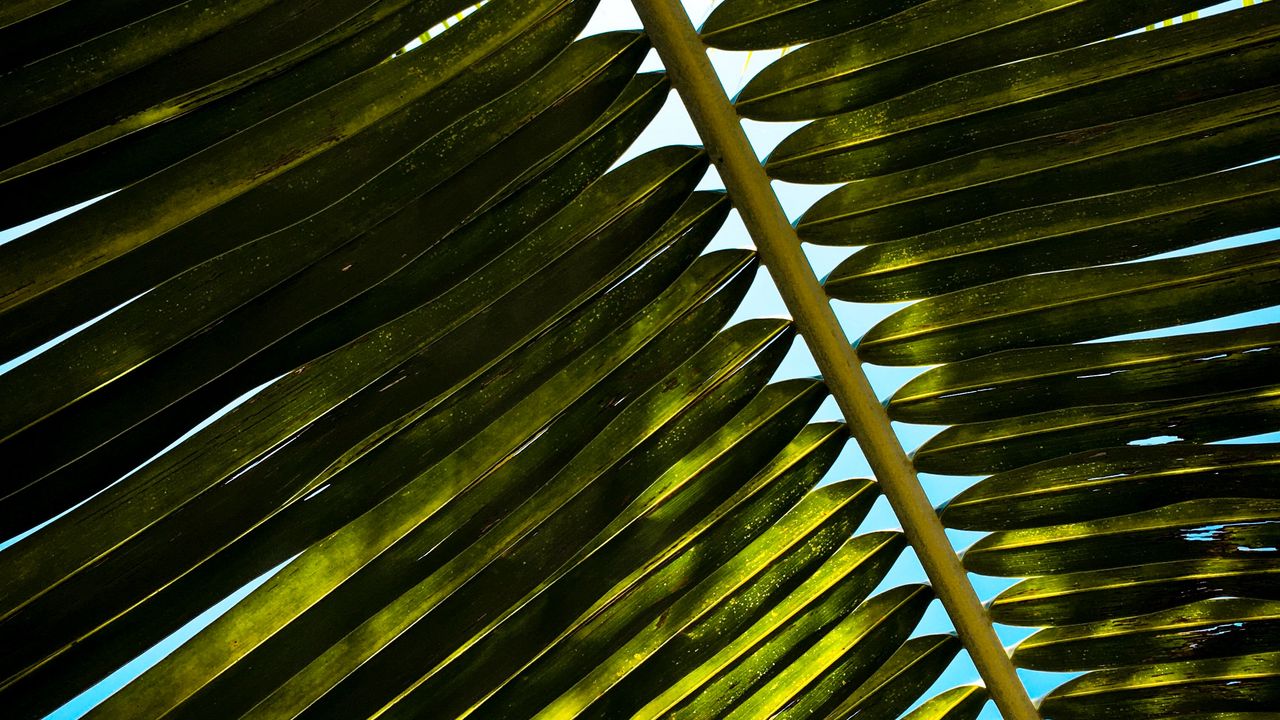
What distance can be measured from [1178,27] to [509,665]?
3.18ft

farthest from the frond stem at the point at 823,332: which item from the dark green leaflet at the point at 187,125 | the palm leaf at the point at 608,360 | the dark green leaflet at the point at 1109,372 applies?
the dark green leaflet at the point at 187,125

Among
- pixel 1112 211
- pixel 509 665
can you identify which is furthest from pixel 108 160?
pixel 1112 211

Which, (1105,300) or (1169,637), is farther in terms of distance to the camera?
(1169,637)

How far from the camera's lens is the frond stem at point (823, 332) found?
35.0 inches

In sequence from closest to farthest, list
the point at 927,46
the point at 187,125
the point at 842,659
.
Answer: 1. the point at 187,125
2. the point at 927,46
3. the point at 842,659

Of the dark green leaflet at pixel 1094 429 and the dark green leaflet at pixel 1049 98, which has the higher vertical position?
the dark green leaflet at pixel 1049 98

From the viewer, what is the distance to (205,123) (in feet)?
2.44

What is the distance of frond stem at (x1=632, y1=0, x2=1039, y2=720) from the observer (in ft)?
2.92

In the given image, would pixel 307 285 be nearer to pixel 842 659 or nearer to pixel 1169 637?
pixel 842 659

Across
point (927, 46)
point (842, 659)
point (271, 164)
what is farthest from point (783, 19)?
point (842, 659)

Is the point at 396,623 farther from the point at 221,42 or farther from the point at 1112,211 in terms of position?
the point at 1112,211

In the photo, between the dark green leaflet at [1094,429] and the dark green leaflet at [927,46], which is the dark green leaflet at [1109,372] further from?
the dark green leaflet at [927,46]

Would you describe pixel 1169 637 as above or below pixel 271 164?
below

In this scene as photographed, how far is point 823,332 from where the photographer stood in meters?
1.00
